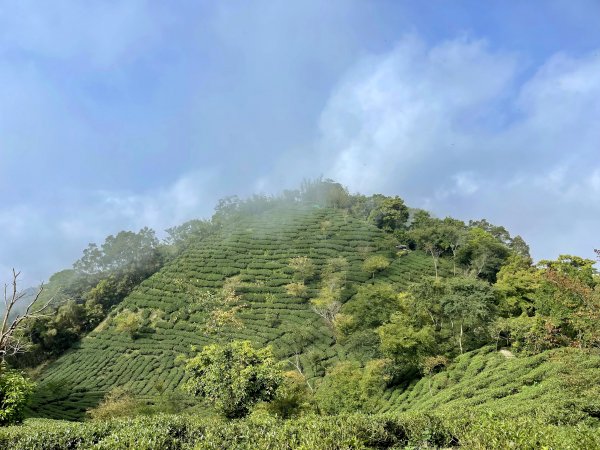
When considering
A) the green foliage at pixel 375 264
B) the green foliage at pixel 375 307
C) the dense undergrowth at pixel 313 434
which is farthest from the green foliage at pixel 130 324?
the dense undergrowth at pixel 313 434

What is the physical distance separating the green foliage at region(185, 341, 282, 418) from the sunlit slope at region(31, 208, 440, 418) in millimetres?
21701

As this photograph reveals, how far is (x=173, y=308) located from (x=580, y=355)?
183 feet

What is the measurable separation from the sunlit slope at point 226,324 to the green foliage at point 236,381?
71.2ft

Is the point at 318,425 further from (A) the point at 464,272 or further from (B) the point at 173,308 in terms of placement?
(A) the point at 464,272

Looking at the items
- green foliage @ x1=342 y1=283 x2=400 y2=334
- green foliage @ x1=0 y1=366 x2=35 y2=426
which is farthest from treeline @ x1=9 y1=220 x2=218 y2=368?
green foliage @ x1=0 y1=366 x2=35 y2=426

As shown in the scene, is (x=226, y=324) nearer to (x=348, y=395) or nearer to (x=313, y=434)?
(x=348, y=395)

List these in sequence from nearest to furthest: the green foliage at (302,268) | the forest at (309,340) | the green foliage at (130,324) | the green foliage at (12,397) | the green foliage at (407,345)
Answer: the forest at (309,340), the green foliage at (12,397), the green foliage at (407,345), the green foliage at (130,324), the green foliage at (302,268)

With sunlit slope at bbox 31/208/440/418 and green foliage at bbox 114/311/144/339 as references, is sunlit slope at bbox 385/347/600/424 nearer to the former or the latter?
sunlit slope at bbox 31/208/440/418

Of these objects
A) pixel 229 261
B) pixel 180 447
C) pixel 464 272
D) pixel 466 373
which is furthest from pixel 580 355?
pixel 229 261

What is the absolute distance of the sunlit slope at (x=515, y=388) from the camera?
43.5 ft

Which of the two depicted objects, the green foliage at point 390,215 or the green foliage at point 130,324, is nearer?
the green foliage at point 130,324

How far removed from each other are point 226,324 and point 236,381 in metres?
36.3

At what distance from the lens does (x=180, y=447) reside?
9.33 m

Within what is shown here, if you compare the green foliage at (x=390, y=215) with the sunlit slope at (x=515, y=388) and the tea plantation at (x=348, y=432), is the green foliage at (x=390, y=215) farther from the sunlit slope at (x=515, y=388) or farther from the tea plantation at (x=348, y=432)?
the tea plantation at (x=348, y=432)
